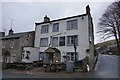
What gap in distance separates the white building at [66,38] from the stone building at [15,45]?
184 cm

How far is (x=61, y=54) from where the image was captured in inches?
1326

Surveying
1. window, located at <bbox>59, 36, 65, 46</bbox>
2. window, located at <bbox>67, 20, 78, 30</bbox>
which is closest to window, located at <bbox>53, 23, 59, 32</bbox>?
window, located at <bbox>59, 36, 65, 46</bbox>

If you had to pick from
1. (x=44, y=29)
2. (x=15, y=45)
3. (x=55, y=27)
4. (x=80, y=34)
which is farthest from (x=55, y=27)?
(x=15, y=45)

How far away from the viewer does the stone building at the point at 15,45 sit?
3812cm

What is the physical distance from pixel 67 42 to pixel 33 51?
26.9 feet

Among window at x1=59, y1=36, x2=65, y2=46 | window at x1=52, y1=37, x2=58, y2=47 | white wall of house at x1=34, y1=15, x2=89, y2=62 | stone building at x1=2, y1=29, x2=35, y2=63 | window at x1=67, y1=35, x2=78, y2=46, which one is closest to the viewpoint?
white wall of house at x1=34, y1=15, x2=89, y2=62

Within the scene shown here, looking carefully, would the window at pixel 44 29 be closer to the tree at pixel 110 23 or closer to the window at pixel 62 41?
the window at pixel 62 41

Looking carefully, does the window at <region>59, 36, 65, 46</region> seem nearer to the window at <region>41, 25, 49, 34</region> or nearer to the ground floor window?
the ground floor window

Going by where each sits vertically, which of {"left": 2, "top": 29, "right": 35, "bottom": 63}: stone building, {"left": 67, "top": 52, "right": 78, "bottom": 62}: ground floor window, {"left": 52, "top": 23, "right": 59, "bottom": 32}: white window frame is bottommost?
{"left": 67, "top": 52, "right": 78, "bottom": 62}: ground floor window

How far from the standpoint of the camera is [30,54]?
3709 centimetres

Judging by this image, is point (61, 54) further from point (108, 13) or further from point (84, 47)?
point (108, 13)

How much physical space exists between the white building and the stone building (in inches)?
72.4

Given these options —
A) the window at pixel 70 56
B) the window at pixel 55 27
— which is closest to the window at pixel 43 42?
the window at pixel 55 27

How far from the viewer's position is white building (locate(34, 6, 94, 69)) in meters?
31.1
